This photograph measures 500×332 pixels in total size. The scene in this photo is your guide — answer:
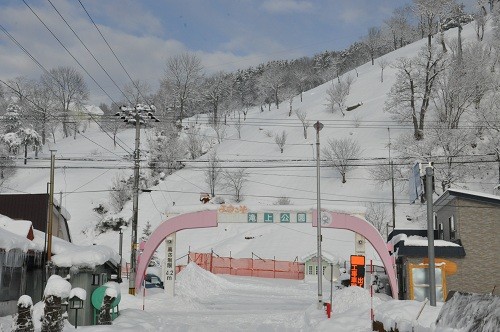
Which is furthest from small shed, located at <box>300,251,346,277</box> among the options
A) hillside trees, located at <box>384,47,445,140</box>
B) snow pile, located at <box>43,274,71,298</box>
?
snow pile, located at <box>43,274,71,298</box>

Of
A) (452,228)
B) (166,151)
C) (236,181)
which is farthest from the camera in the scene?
(166,151)

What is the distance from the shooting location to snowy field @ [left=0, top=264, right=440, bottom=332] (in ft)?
52.8

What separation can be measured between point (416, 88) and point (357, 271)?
55.9m

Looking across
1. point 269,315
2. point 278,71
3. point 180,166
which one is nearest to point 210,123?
point 180,166

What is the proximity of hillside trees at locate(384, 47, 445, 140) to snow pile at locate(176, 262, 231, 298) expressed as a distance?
131ft

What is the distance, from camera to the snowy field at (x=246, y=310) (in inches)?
634

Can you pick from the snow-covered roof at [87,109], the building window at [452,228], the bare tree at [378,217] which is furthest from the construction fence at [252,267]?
the snow-covered roof at [87,109]

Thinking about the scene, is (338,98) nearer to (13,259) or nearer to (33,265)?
(33,265)

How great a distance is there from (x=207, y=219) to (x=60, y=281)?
1784cm

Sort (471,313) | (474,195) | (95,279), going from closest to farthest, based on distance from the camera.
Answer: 1. (471,313)
2. (95,279)
3. (474,195)

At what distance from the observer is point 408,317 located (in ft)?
38.4

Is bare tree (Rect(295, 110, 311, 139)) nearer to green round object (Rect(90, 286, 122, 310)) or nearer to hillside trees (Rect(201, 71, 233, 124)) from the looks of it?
hillside trees (Rect(201, 71, 233, 124))

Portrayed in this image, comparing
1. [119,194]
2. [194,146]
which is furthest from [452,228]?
[194,146]

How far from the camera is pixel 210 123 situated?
116m
